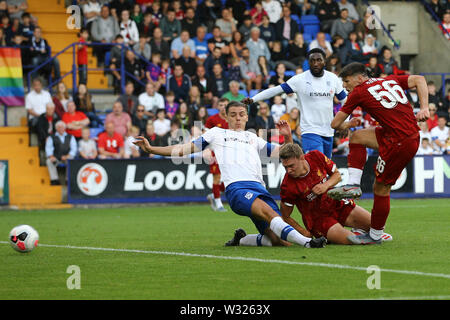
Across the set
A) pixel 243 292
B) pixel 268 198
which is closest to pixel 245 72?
pixel 268 198

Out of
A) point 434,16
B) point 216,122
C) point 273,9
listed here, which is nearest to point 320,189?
point 216,122

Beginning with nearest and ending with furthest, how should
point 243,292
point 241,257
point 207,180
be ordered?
point 243,292 < point 241,257 < point 207,180

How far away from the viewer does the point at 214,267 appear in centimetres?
848

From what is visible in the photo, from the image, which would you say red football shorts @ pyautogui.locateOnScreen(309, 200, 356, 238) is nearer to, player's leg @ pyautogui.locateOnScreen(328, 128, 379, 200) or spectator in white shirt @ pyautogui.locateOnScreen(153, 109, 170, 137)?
player's leg @ pyautogui.locateOnScreen(328, 128, 379, 200)

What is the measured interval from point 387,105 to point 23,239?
457cm

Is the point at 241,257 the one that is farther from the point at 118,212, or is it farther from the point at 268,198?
the point at 118,212

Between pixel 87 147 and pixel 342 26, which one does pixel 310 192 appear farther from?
pixel 342 26

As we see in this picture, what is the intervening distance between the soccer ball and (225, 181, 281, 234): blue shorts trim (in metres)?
2.42

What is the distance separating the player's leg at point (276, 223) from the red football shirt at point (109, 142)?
12.1 metres

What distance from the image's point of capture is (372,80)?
1002 centimetres

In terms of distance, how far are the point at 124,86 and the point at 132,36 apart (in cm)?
169

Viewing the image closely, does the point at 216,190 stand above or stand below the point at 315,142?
below

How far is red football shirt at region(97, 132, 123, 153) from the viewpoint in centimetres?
2180


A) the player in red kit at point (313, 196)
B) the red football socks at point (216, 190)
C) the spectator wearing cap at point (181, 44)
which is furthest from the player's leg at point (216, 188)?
the player in red kit at point (313, 196)
